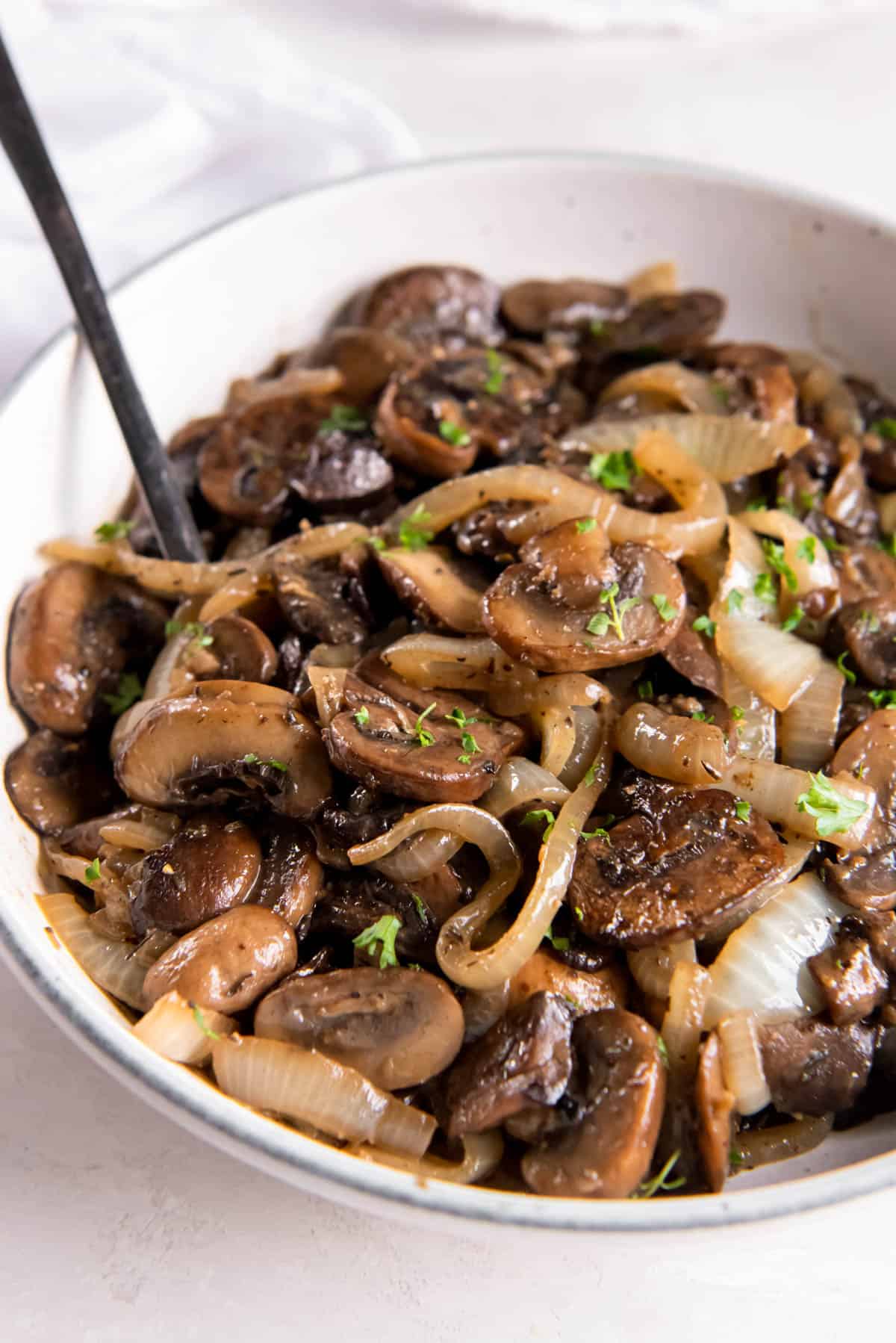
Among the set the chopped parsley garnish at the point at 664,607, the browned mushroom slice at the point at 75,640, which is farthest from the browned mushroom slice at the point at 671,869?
the browned mushroom slice at the point at 75,640

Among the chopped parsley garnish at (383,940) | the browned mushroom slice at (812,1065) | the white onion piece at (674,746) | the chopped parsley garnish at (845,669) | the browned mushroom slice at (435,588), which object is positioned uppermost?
the browned mushroom slice at (435,588)

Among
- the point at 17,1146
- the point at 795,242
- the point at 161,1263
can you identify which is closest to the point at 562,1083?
the point at 161,1263

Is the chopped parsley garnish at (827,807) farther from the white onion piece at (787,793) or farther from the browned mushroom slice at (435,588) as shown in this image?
the browned mushroom slice at (435,588)

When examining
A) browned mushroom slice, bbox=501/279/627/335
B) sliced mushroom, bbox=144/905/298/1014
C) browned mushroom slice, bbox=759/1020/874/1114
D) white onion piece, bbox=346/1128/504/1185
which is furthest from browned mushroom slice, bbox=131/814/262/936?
browned mushroom slice, bbox=501/279/627/335

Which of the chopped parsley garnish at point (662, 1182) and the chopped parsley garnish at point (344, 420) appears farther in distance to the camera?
the chopped parsley garnish at point (344, 420)

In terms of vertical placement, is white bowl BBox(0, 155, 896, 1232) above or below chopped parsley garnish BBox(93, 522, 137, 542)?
above

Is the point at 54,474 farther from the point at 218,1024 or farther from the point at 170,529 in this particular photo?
the point at 218,1024

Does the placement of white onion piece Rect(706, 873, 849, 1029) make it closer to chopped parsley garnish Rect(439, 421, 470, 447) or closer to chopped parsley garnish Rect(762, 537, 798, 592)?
chopped parsley garnish Rect(762, 537, 798, 592)
